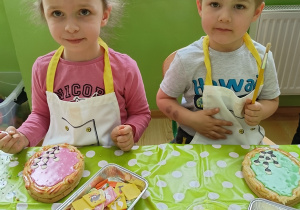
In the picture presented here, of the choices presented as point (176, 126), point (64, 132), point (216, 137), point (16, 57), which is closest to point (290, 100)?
point (176, 126)

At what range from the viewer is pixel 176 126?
1219 millimetres

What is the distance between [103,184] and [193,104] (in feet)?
1.54

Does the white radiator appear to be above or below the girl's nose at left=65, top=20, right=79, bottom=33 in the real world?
below

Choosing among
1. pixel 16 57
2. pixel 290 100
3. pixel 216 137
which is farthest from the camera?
pixel 290 100

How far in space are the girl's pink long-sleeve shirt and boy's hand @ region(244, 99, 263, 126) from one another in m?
0.33

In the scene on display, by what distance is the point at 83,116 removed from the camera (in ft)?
2.98

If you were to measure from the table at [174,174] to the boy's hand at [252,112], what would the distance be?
97 millimetres

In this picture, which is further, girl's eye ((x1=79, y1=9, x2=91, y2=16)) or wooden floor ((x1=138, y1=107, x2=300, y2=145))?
Answer: wooden floor ((x1=138, y1=107, x2=300, y2=145))

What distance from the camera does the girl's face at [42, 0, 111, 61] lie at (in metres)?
0.82

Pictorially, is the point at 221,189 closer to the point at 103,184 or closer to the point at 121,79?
the point at 103,184

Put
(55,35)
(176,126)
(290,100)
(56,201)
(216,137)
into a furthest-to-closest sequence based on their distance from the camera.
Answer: (290,100) → (176,126) → (216,137) → (55,35) → (56,201)

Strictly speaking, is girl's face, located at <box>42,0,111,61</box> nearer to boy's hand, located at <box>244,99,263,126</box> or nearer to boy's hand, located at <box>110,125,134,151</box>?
boy's hand, located at <box>110,125,134,151</box>

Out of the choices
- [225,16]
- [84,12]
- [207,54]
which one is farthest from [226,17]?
[84,12]

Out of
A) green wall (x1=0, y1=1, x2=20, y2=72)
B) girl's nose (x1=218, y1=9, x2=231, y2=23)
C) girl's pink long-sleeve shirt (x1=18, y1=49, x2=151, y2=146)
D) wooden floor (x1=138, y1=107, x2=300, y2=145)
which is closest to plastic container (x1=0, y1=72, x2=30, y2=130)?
green wall (x1=0, y1=1, x2=20, y2=72)
